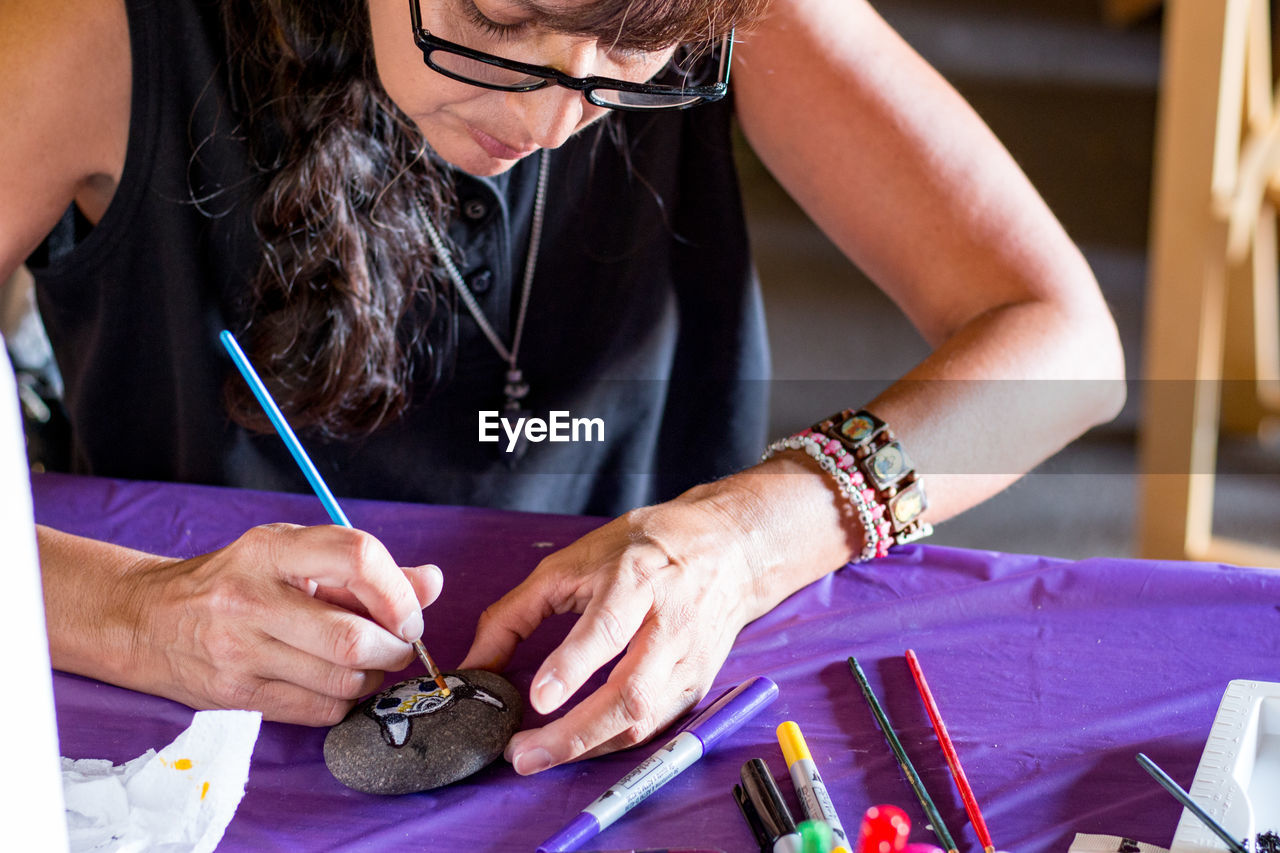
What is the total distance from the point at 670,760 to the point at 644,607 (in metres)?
0.11

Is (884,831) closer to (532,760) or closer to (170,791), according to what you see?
(532,760)

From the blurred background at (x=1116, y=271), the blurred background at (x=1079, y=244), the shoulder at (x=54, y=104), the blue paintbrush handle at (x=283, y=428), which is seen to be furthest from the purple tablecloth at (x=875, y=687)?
the blurred background at (x=1079, y=244)

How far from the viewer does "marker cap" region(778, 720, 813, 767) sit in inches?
25.6

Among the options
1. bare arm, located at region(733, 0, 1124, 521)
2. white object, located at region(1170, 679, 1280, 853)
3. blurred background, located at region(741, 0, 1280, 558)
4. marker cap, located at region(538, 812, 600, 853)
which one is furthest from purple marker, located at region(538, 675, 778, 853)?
blurred background, located at region(741, 0, 1280, 558)

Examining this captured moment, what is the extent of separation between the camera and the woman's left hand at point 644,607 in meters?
0.67

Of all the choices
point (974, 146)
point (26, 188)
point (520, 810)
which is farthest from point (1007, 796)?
point (26, 188)

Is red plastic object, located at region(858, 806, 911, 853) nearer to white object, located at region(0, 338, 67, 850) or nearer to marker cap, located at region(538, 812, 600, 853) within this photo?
marker cap, located at region(538, 812, 600, 853)

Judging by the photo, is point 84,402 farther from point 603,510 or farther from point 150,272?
point 603,510

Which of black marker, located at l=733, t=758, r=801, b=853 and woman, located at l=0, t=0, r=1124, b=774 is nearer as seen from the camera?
black marker, located at l=733, t=758, r=801, b=853

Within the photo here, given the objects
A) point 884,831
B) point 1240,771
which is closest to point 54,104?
point 884,831

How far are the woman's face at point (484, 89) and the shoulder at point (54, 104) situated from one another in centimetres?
28

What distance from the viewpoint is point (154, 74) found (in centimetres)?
101

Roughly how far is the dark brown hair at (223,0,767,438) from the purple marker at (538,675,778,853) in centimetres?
51

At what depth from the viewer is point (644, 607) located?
29.0 inches
